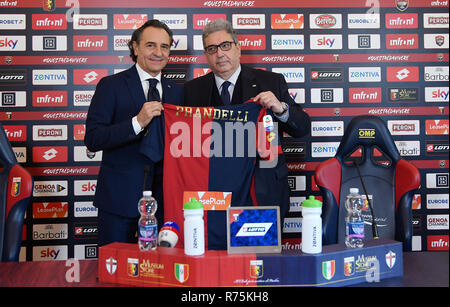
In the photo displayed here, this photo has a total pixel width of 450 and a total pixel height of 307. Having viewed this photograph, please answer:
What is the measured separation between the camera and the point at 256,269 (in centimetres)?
125

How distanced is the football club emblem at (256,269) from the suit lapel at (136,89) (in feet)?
4.52

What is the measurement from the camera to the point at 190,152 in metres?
2.17

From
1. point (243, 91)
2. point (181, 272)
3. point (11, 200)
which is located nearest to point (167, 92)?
point (243, 91)

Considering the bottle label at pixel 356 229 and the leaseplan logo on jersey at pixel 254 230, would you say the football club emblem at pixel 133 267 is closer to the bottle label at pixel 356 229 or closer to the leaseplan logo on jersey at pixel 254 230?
the leaseplan logo on jersey at pixel 254 230

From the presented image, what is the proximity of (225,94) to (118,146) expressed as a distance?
748 mm

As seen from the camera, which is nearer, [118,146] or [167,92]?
[118,146]

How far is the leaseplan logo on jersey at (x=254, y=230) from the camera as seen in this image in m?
1.33

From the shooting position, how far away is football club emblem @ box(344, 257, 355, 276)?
1307 millimetres

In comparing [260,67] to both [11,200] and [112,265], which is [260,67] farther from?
[112,265]

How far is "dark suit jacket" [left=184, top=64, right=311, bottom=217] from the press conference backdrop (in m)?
0.89

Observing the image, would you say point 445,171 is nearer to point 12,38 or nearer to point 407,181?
point 407,181

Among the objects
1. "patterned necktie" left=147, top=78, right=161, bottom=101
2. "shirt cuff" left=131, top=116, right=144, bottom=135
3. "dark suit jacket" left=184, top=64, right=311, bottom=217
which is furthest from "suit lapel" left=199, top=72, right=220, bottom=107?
"shirt cuff" left=131, top=116, right=144, bottom=135

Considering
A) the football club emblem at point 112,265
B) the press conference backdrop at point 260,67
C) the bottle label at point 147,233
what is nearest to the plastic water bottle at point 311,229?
the bottle label at point 147,233
